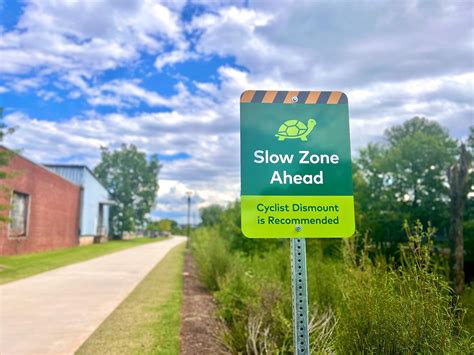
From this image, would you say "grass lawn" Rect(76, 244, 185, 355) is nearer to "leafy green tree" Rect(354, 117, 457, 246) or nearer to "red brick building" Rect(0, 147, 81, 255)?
"red brick building" Rect(0, 147, 81, 255)

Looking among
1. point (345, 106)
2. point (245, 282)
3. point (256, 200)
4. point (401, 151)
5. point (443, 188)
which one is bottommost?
point (245, 282)

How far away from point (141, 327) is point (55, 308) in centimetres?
247

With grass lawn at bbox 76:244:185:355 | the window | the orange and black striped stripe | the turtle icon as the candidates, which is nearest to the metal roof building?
the window

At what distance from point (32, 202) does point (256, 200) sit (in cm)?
2611

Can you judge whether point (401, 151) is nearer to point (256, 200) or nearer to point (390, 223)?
point (390, 223)

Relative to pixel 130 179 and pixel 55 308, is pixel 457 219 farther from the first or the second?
pixel 130 179

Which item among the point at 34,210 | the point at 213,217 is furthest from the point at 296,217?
the point at 213,217

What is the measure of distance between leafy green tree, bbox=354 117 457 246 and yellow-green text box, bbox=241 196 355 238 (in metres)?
20.3

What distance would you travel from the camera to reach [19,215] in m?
24.2

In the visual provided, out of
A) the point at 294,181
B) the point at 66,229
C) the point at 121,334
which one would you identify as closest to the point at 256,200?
the point at 294,181

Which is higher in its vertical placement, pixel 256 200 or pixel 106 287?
pixel 256 200

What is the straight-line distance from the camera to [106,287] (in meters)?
11.7

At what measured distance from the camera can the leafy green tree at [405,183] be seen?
23.4 m

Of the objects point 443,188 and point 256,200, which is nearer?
point 256,200
